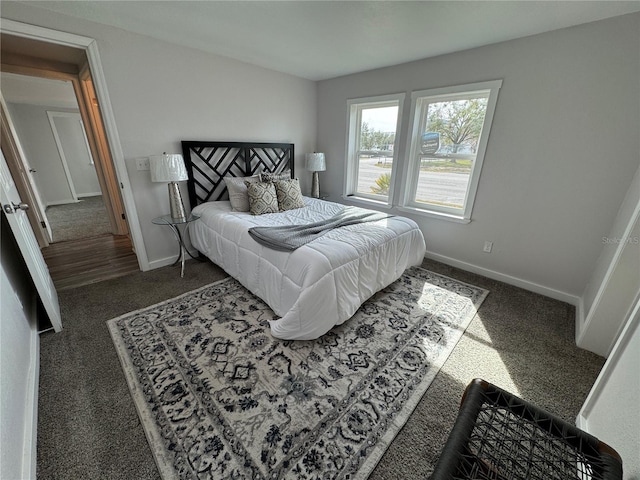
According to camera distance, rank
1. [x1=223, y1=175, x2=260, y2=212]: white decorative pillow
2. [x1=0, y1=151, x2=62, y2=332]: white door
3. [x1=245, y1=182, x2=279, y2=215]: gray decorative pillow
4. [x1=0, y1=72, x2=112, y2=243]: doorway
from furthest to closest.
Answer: [x1=0, y1=72, x2=112, y2=243]: doorway, [x1=223, y1=175, x2=260, y2=212]: white decorative pillow, [x1=245, y1=182, x2=279, y2=215]: gray decorative pillow, [x1=0, y1=151, x2=62, y2=332]: white door

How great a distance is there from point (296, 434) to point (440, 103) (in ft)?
10.7

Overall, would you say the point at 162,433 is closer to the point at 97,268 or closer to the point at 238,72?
the point at 97,268

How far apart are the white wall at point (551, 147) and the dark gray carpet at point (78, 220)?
4896 millimetres

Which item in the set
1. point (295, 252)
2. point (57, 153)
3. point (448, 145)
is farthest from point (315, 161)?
point (57, 153)

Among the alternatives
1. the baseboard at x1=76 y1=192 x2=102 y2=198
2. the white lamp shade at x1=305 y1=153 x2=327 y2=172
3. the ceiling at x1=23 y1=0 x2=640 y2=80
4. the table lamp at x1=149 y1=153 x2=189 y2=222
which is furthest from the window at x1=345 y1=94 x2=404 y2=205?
the baseboard at x1=76 y1=192 x2=102 y2=198

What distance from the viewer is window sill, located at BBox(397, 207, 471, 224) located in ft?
9.44

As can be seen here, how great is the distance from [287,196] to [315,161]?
42.4 inches

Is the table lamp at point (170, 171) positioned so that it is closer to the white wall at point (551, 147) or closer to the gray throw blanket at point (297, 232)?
the gray throw blanket at point (297, 232)

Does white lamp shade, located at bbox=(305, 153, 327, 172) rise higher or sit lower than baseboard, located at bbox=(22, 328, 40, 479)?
higher

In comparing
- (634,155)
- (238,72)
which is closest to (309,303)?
(634,155)

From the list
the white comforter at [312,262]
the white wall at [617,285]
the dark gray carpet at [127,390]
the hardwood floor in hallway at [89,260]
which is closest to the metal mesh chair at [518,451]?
the dark gray carpet at [127,390]

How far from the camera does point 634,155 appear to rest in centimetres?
191

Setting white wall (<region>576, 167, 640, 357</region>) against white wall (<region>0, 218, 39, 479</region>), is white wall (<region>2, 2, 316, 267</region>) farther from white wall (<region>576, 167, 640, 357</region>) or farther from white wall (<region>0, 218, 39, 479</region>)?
white wall (<region>576, 167, 640, 357</region>)

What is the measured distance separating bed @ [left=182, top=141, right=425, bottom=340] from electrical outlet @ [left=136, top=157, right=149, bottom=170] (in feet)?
1.30
